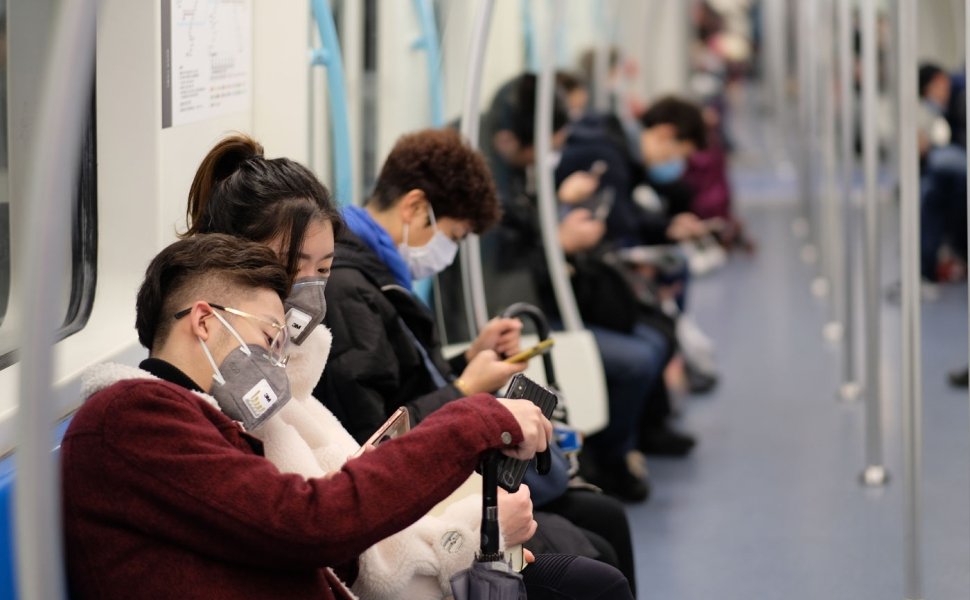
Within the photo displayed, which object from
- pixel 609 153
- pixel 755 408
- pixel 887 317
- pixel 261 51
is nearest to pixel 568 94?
pixel 609 153

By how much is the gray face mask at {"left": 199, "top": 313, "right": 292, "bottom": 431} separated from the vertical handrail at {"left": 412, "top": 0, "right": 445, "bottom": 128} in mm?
2786

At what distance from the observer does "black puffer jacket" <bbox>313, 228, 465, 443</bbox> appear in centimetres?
297

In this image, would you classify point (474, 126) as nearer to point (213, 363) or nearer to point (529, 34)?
point (213, 363)

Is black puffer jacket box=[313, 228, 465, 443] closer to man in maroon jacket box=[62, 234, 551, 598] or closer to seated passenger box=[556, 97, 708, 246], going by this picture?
man in maroon jacket box=[62, 234, 551, 598]

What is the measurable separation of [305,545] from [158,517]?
0.69 feet

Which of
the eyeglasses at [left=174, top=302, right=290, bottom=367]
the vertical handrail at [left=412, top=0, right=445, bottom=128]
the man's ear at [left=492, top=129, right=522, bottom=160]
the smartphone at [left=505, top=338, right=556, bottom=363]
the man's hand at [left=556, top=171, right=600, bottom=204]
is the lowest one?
the smartphone at [left=505, top=338, right=556, bottom=363]

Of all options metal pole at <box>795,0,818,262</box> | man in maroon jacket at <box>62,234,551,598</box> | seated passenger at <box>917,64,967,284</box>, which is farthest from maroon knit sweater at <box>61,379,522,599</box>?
metal pole at <box>795,0,818,262</box>

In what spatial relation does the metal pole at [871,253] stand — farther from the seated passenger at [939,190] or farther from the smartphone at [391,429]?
the seated passenger at [939,190]

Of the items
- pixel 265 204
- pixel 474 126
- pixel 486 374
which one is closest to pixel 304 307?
pixel 265 204

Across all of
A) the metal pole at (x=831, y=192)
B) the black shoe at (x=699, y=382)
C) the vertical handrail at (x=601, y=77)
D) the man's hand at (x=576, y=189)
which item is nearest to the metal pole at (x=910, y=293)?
the man's hand at (x=576, y=189)

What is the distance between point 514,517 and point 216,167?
0.88 m

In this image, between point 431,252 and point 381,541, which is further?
point 431,252

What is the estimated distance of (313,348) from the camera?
249cm

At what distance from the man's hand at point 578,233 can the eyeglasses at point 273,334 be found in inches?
138
